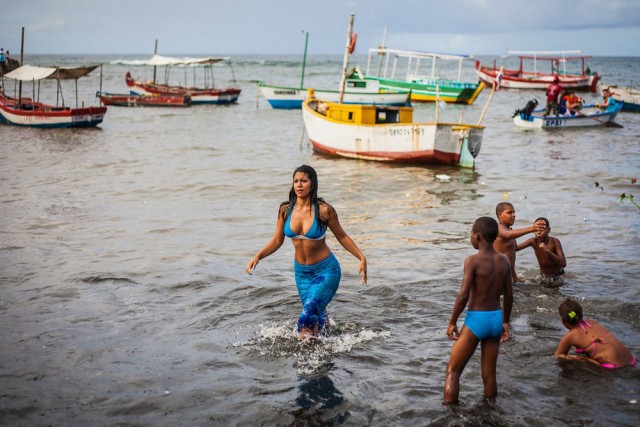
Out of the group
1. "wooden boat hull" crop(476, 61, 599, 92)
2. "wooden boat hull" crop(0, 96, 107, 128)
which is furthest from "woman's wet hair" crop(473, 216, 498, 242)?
"wooden boat hull" crop(476, 61, 599, 92)

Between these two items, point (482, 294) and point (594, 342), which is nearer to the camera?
point (482, 294)

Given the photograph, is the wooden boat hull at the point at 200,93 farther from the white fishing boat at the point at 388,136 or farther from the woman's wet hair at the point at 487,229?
the woman's wet hair at the point at 487,229

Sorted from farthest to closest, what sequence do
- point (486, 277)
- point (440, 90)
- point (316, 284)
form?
point (440, 90), point (316, 284), point (486, 277)

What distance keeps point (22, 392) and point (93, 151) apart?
1879cm

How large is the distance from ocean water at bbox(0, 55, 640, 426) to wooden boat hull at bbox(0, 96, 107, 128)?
1120cm

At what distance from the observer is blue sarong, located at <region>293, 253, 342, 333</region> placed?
6.04m

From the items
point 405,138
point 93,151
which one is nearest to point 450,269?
point 405,138

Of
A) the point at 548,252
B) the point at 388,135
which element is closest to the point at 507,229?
the point at 548,252

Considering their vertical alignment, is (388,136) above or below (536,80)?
below

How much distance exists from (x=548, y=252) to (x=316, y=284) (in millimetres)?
3543

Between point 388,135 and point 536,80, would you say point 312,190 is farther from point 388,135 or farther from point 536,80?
point 536,80

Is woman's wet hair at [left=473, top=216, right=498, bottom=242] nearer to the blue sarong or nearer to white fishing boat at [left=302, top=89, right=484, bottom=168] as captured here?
the blue sarong

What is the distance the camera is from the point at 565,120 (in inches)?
1081

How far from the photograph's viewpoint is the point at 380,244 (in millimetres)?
10711
